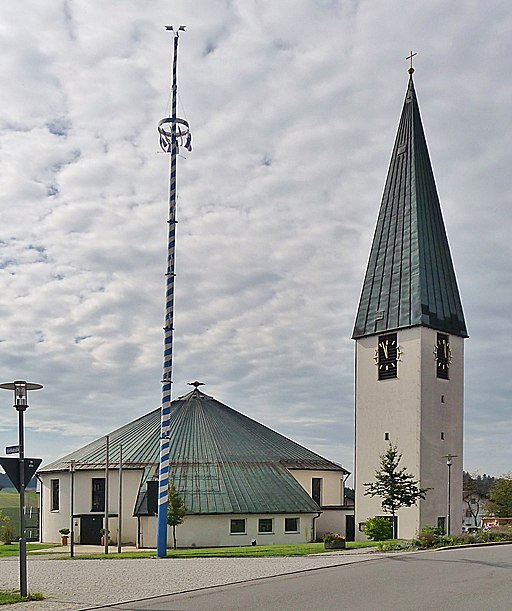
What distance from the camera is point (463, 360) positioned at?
49.2 metres

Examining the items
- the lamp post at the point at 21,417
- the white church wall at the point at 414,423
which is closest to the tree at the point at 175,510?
the white church wall at the point at 414,423

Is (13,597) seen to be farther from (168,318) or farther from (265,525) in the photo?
(265,525)

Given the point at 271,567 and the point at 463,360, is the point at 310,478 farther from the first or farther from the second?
the point at 271,567

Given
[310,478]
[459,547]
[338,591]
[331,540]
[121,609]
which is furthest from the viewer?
[310,478]

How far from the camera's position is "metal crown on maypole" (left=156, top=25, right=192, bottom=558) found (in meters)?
31.3

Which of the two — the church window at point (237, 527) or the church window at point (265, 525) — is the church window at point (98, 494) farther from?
the church window at point (265, 525)

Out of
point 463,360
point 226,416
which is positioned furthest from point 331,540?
point 226,416

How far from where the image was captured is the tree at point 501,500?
66188 mm

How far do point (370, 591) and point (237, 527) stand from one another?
3143cm

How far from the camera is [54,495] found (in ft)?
184

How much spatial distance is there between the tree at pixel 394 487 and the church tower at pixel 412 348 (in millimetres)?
553

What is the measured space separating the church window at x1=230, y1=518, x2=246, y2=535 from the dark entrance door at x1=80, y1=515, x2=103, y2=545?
8931 mm

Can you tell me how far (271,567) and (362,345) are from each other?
28079 mm

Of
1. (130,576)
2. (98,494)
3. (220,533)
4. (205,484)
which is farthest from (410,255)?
(130,576)
